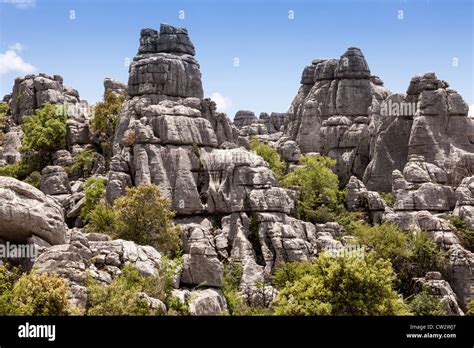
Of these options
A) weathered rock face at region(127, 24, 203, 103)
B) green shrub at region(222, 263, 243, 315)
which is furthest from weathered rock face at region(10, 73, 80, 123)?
green shrub at region(222, 263, 243, 315)

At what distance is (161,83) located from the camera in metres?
70.3

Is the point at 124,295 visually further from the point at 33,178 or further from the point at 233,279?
the point at 33,178

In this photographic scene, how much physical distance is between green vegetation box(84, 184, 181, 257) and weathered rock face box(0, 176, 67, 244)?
13181mm

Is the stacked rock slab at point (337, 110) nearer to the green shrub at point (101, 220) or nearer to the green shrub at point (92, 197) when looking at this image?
the green shrub at point (92, 197)

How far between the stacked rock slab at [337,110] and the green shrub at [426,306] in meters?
32.8

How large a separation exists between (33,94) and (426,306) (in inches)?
2259

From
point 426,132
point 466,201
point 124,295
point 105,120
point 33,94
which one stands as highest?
point 33,94

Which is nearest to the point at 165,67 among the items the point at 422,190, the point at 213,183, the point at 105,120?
the point at 105,120

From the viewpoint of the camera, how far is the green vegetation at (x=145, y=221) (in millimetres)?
45875

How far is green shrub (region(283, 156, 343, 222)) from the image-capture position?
6481 cm

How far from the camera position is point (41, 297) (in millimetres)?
26594

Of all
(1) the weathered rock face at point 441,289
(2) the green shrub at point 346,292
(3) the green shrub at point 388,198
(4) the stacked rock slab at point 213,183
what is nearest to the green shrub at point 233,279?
(4) the stacked rock slab at point 213,183
